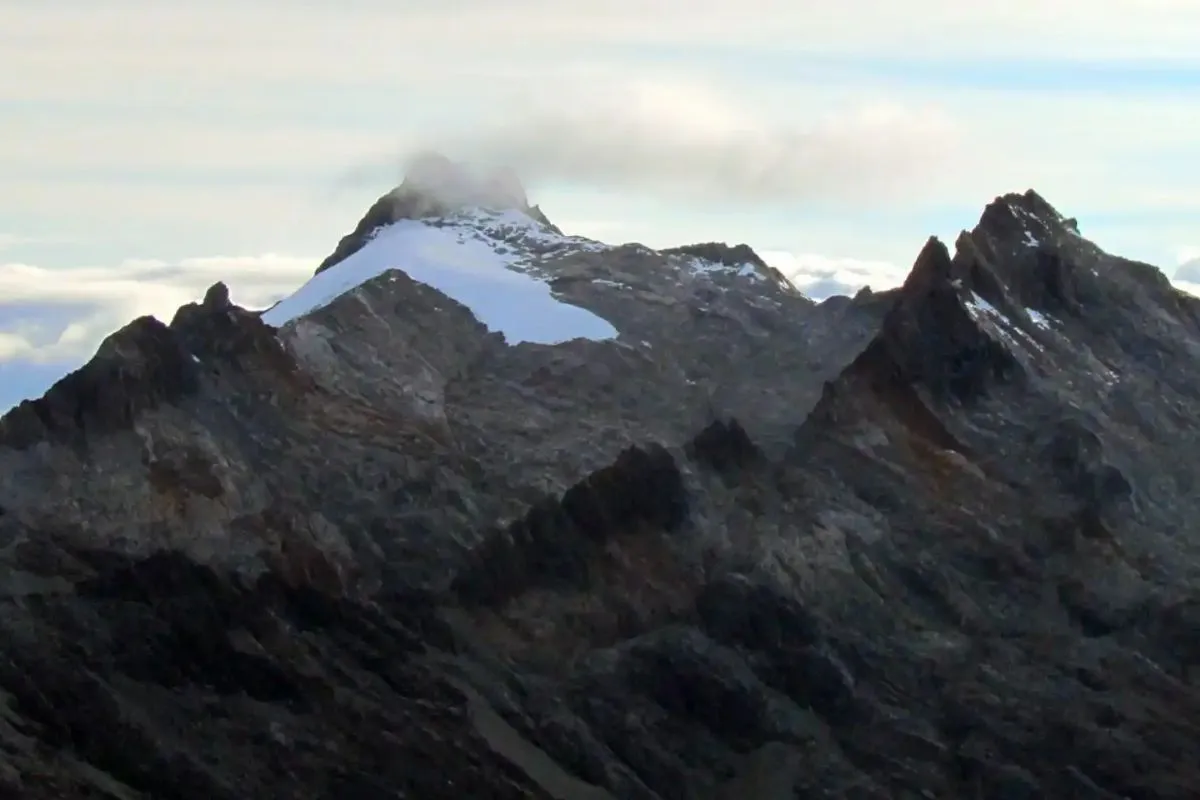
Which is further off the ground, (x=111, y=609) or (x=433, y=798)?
(x=111, y=609)

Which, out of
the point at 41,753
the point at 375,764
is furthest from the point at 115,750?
the point at 375,764

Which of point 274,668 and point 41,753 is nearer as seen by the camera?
point 41,753

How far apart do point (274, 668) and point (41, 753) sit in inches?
810

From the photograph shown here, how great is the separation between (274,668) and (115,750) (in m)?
15.0

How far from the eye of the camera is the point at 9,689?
189500 millimetres

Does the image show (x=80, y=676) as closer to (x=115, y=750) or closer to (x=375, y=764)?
(x=115, y=750)

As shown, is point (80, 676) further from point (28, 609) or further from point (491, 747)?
point (491, 747)

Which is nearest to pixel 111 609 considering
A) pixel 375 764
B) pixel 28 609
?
pixel 28 609

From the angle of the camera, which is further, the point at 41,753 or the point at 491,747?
the point at 491,747

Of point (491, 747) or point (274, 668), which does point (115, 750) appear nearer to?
point (274, 668)

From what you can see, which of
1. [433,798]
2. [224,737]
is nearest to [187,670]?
[224,737]

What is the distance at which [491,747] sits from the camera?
653 ft

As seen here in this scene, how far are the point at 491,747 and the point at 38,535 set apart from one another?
39394 millimetres

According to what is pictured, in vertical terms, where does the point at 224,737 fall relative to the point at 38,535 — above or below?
below
